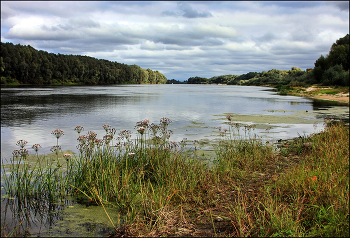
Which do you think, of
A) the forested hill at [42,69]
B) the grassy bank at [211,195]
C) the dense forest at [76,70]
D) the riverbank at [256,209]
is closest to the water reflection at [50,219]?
the grassy bank at [211,195]

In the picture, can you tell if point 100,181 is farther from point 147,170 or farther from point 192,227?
point 192,227

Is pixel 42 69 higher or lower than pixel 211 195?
higher

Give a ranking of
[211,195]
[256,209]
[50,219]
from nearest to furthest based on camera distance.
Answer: [256,209] < [50,219] < [211,195]

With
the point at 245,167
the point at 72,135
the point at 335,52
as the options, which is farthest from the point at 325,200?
the point at 335,52

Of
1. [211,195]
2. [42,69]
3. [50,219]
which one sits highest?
[42,69]

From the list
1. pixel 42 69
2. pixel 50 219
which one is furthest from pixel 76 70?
pixel 50 219

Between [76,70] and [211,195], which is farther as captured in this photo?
[76,70]

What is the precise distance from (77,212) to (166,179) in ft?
6.06

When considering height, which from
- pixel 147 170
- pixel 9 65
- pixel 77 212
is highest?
pixel 9 65

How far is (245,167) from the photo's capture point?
7.46 m

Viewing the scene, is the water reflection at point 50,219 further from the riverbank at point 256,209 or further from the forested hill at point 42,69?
the forested hill at point 42,69

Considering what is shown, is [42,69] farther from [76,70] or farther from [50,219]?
[50,219]

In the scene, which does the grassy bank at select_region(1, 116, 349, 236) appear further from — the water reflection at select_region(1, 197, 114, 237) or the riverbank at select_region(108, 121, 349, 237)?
the water reflection at select_region(1, 197, 114, 237)

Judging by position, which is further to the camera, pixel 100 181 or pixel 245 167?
pixel 245 167
